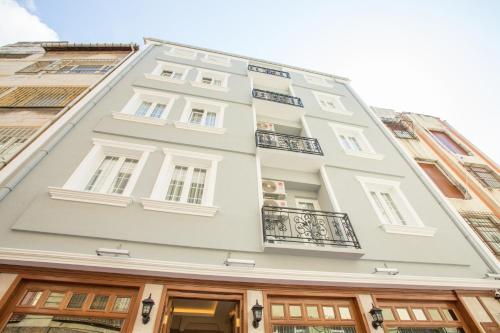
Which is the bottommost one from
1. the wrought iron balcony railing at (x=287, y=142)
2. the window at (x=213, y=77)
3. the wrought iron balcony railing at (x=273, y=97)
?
the wrought iron balcony railing at (x=287, y=142)

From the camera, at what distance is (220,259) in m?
4.80

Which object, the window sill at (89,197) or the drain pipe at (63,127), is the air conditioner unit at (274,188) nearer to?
the window sill at (89,197)

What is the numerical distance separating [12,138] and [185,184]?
5.89 meters

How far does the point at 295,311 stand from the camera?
4660 millimetres

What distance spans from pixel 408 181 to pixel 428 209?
52.0 inches

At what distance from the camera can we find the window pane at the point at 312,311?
15.3 ft

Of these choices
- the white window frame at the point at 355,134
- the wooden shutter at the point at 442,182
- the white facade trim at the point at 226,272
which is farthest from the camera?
the wooden shutter at the point at 442,182

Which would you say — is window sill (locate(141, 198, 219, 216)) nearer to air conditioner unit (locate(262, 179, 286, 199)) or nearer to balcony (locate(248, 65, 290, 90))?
air conditioner unit (locate(262, 179, 286, 199))

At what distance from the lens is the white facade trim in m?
3.95

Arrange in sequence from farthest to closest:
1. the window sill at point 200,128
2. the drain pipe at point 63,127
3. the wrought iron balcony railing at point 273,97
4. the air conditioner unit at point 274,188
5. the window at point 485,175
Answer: the window at point 485,175 → the wrought iron balcony railing at point 273,97 → the window sill at point 200,128 → the air conditioner unit at point 274,188 → the drain pipe at point 63,127

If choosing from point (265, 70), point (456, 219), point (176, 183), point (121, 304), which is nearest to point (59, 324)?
point (121, 304)

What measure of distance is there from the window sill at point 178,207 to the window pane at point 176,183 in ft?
2.11

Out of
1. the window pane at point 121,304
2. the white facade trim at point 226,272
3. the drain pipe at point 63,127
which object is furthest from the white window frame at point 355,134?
the drain pipe at point 63,127

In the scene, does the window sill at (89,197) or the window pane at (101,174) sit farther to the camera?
the window pane at (101,174)
